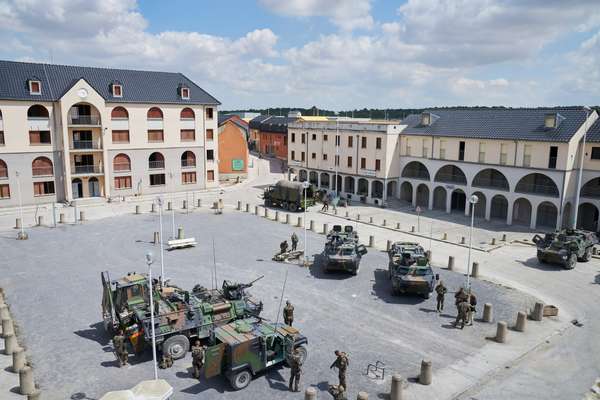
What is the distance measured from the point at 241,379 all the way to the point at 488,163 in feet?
117

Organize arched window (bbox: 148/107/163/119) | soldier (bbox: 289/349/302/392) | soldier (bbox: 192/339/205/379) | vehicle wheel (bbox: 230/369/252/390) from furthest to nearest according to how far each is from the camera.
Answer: arched window (bbox: 148/107/163/119) < soldier (bbox: 192/339/205/379) < vehicle wheel (bbox: 230/369/252/390) < soldier (bbox: 289/349/302/392)

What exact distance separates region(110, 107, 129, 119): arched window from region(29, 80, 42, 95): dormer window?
7106 millimetres

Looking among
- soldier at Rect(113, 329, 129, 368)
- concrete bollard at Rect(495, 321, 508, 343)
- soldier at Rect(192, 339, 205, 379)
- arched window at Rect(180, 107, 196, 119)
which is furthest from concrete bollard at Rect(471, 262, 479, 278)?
arched window at Rect(180, 107, 196, 119)

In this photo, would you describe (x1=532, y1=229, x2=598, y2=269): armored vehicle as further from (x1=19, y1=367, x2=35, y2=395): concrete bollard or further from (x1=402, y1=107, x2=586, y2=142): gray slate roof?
(x1=19, y1=367, x2=35, y2=395): concrete bollard

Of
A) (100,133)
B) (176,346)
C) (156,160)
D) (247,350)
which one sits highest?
(100,133)

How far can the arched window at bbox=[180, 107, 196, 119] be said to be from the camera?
5572cm

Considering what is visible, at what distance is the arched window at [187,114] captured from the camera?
55.7 meters

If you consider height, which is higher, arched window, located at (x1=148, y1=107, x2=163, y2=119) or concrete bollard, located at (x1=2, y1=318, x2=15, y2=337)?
arched window, located at (x1=148, y1=107, x2=163, y2=119)

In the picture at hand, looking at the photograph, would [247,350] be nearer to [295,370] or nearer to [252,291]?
[295,370]

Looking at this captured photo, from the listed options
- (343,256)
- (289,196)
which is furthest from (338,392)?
(289,196)

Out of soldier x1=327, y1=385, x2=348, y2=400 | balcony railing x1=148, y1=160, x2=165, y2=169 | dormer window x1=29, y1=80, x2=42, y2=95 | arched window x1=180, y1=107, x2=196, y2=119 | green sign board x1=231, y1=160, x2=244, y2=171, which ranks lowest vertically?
soldier x1=327, y1=385, x2=348, y2=400

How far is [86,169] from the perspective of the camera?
163ft

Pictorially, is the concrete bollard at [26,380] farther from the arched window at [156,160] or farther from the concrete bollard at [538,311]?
the arched window at [156,160]

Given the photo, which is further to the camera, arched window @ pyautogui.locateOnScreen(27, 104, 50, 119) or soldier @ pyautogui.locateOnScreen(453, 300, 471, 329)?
arched window @ pyautogui.locateOnScreen(27, 104, 50, 119)
